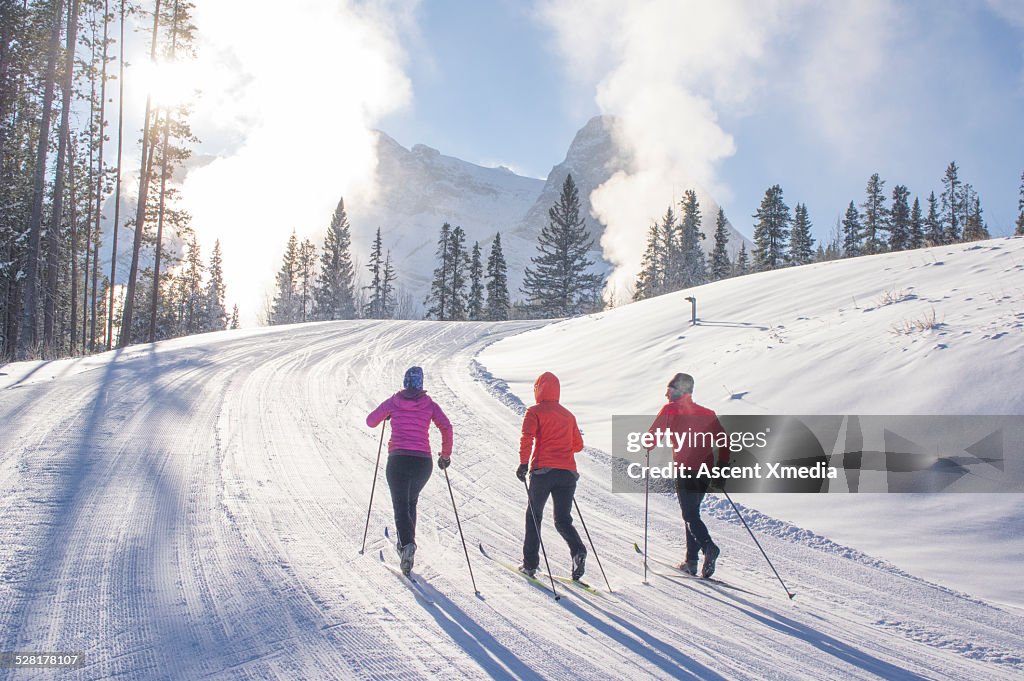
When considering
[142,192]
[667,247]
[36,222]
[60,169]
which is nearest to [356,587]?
[36,222]

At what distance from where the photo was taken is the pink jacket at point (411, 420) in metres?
5.80

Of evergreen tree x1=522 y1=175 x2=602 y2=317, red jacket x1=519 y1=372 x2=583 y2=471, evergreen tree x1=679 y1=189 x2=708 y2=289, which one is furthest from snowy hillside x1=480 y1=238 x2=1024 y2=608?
evergreen tree x1=679 y1=189 x2=708 y2=289

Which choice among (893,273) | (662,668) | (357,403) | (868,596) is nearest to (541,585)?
(662,668)

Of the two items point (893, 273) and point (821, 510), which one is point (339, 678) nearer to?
point (821, 510)

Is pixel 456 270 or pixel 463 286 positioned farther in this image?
pixel 463 286

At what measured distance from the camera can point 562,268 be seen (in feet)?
165

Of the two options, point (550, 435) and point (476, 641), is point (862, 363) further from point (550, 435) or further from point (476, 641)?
point (476, 641)

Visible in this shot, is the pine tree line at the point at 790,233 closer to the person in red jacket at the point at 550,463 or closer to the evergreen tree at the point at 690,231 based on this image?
the evergreen tree at the point at 690,231

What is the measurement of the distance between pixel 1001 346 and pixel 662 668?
726 centimetres

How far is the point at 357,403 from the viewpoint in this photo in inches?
507

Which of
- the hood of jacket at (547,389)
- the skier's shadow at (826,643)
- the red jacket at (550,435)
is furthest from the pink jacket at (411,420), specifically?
the skier's shadow at (826,643)

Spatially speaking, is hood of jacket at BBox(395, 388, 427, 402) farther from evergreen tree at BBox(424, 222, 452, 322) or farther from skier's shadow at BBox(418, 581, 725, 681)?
evergreen tree at BBox(424, 222, 452, 322)

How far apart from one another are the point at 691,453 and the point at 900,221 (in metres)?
60.5

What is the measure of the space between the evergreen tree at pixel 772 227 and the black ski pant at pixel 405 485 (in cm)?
5304
